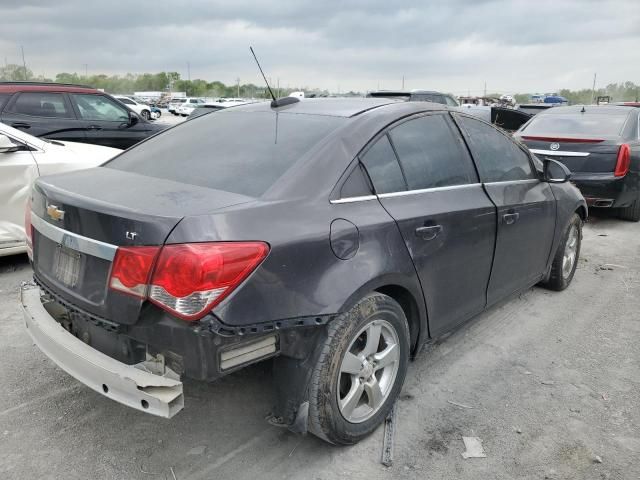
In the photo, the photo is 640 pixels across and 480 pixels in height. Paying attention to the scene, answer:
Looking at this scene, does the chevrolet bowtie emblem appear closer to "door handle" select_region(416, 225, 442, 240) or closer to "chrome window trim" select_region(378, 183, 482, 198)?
"chrome window trim" select_region(378, 183, 482, 198)

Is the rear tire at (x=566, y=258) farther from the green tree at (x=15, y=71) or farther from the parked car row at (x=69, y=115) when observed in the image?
the green tree at (x=15, y=71)

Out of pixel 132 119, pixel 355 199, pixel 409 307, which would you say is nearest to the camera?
pixel 355 199

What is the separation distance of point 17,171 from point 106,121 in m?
3.73

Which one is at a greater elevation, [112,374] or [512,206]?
[512,206]

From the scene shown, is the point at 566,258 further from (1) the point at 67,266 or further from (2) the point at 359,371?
(1) the point at 67,266

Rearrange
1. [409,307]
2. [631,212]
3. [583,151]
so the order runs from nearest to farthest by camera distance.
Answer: [409,307] < [583,151] < [631,212]

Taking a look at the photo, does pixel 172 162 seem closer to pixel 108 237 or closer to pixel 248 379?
pixel 108 237

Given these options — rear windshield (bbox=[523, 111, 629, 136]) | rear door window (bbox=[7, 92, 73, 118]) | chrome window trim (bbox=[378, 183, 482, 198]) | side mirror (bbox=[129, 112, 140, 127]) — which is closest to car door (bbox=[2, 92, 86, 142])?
rear door window (bbox=[7, 92, 73, 118])

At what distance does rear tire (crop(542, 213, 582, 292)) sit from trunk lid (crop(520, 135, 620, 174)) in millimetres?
2682

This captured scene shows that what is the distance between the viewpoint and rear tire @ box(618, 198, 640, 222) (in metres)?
7.80

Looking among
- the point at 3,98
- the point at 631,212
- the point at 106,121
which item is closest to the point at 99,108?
the point at 106,121

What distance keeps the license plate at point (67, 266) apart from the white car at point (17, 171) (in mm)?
2907

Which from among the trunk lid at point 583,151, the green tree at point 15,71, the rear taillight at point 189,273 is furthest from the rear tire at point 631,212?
the green tree at point 15,71

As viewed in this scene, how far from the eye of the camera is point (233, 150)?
9.44 feet
